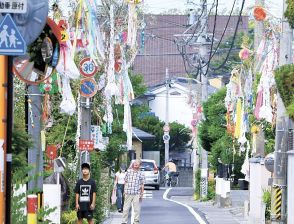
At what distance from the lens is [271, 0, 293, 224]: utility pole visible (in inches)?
907

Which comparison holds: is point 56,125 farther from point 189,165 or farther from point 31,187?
point 189,165

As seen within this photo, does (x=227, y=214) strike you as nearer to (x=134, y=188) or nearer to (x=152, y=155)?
(x=134, y=188)

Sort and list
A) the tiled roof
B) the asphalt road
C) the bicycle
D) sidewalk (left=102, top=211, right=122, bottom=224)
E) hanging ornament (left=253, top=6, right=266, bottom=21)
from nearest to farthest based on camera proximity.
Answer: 1. hanging ornament (left=253, top=6, right=266, bottom=21)
2. the asphalt road
3. sidewalk (left=102, top=211, right=122, bottom=224)
4. the tiled roof
5. the bicycle

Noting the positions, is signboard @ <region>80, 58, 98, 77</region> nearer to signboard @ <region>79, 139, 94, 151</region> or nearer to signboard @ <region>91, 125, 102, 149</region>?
signboard @ <region>79, 139, 94, 151</region>

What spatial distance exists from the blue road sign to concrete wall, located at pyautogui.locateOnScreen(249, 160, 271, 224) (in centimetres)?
1949

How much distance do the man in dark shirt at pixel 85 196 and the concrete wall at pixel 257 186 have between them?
759 cm

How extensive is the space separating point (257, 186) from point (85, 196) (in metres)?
8.58

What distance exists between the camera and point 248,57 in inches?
1400

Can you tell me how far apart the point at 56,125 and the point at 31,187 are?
43.4 ft

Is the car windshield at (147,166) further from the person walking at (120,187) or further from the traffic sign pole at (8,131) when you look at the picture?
the traffic sign pole at (8,131)

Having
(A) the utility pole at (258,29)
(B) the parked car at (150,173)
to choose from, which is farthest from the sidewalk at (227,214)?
(B) the parked car at (150,173)

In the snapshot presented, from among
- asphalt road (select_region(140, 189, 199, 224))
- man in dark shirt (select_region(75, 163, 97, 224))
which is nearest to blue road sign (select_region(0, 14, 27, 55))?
man in dark shirt (select_region(75, 163, 97, 224))

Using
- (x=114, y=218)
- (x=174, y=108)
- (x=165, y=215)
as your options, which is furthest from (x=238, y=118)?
(x=174, y=108)

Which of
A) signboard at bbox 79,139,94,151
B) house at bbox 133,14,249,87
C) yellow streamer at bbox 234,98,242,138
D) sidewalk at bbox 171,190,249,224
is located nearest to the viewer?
signboard at bbox 79,139,94,151
